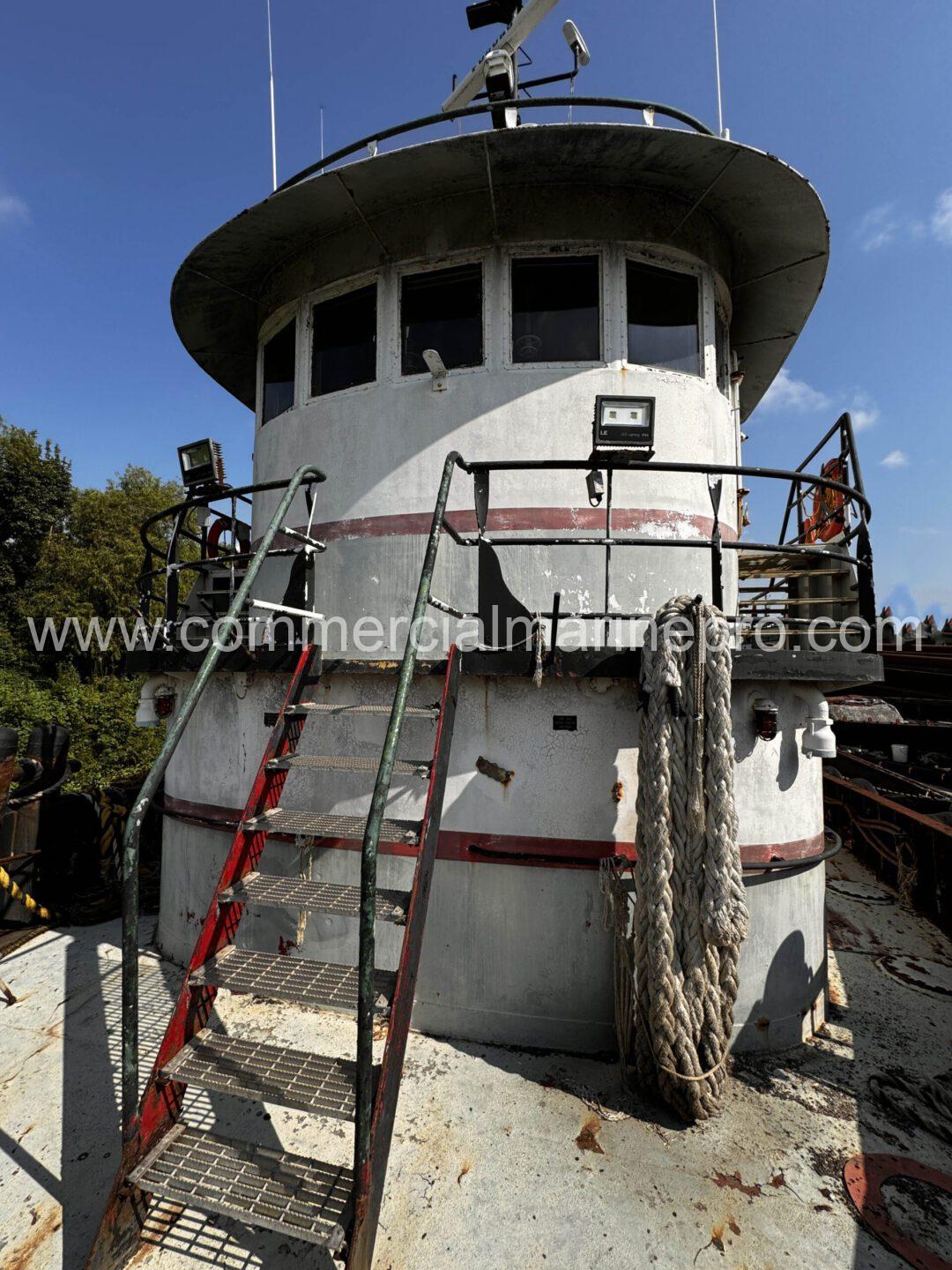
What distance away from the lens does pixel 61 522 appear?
30.5 metres

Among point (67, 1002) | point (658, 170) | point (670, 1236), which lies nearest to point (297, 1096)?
point (670, 1236)

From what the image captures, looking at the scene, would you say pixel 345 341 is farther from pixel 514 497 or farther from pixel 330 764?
pixel 330 764

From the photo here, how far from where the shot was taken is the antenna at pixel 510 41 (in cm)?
616

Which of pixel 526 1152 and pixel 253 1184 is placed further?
pixel 526 1152

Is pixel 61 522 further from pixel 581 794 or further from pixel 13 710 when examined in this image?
pixel 581 794

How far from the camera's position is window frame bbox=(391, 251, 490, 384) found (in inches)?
204

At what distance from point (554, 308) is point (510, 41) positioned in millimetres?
3543

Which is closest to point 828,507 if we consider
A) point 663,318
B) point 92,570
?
point 663,318

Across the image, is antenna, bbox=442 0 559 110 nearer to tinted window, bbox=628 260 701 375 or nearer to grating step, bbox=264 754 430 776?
tinted window, bbox=628 260 701 375

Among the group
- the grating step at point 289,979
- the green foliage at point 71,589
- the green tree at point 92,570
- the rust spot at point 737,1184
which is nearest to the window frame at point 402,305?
the grating step at point 289,979

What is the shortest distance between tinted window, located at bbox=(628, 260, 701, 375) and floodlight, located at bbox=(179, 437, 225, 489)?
3.67 meters

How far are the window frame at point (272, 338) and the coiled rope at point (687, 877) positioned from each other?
13.9ft

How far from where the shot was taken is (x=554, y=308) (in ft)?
17.2

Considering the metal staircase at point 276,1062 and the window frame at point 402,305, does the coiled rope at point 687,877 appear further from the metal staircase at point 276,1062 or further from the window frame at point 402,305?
the window frame at point 402,305
